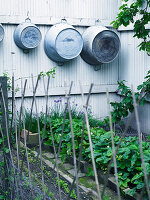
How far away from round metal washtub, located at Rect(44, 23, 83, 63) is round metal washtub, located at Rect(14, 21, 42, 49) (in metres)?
0.26

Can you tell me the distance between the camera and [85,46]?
19.9ft

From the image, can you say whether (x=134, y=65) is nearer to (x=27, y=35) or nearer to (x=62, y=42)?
(x=62, y=42)

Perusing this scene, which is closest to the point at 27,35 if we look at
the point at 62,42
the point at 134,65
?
the point at 62,42

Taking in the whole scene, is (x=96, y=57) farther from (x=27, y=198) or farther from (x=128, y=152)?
(x=27, y=198)

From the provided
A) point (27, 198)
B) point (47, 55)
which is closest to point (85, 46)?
point (47, 55)

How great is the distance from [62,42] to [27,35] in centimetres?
74

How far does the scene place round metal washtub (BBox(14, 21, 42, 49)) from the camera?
17.5ft

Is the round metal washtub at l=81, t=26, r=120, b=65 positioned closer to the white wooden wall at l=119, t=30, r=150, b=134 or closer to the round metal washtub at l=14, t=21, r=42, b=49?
the white wooden wall at l=119, t=30, r=150, b=134

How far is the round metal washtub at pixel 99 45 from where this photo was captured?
232 inches

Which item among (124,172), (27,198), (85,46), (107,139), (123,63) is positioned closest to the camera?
(27,198)

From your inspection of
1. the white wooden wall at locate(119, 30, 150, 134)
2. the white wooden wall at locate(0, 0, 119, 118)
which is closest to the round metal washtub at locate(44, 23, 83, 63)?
the white wooden wall at locate(0, 0, 119, 118)

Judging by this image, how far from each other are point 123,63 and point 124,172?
3.83 m

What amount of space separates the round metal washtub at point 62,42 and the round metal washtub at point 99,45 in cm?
24

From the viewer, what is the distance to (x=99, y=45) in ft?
19.6
